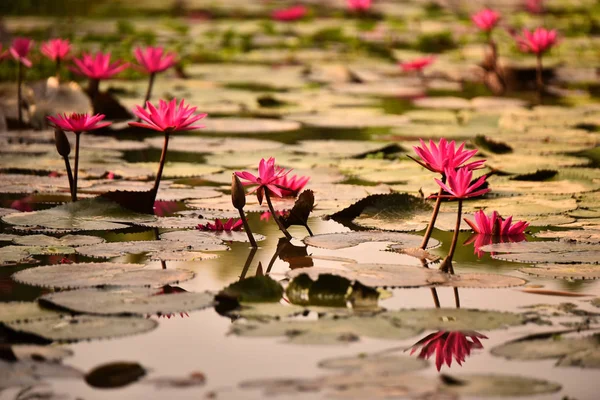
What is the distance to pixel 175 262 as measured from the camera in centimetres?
269

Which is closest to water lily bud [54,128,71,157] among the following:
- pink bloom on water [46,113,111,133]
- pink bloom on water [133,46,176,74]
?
pink bloom on water [46,113,111,133]

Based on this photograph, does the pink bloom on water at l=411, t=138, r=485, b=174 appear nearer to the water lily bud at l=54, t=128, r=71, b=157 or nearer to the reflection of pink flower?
the reflection of pink flower

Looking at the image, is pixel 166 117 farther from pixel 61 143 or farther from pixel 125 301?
pixel 125 301

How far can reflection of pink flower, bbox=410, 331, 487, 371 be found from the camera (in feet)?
6.53

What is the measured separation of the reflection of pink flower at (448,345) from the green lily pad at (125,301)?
0.50 metres

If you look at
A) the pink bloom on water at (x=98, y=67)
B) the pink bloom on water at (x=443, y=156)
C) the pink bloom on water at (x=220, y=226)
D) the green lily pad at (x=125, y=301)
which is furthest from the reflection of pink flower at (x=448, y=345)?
the pink bloom on water at (x=98, y=67)

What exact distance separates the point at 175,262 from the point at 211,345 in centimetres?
65

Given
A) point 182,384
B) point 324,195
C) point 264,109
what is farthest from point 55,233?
point 264,109

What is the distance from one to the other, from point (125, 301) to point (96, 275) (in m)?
0.23

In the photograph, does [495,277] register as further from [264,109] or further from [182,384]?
[264,109]

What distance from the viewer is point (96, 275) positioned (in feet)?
8.12

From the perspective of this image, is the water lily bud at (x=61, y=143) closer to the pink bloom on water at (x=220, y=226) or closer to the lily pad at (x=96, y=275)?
the pink bloom on water at (x=220, y=226)

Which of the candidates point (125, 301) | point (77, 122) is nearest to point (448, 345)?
point (125, 301)

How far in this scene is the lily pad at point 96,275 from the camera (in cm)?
241
